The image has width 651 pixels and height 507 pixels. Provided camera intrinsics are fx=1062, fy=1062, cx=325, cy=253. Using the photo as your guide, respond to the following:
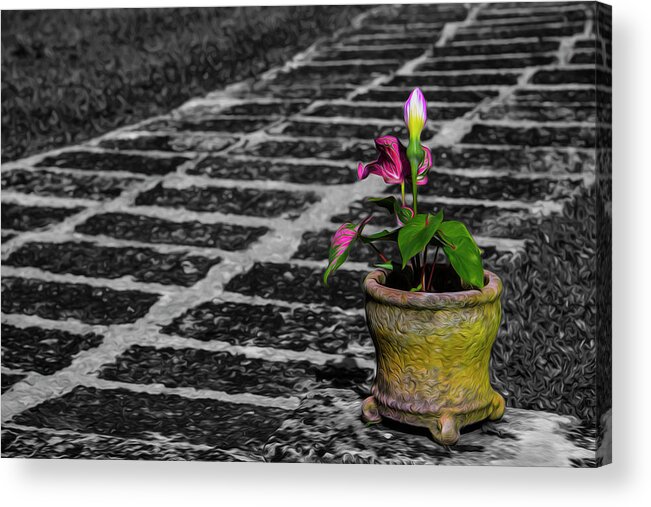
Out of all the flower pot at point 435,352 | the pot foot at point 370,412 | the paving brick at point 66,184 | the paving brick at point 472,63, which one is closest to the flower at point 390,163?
the flower pot at point 435,352

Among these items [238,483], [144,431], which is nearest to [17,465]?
[144,431]

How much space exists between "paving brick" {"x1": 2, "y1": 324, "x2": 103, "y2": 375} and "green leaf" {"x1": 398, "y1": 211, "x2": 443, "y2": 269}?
45.4 inches

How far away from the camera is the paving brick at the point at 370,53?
3488mm

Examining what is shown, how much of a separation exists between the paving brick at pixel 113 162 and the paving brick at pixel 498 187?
0.93m

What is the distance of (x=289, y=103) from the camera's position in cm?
377

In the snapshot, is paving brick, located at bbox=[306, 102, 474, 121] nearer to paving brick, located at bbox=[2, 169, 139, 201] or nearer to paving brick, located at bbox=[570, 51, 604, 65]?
paving brick, located at bbox=[570, 51, 604, 65]

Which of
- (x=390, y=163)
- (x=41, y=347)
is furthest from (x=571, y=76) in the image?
(x=41, y=347)

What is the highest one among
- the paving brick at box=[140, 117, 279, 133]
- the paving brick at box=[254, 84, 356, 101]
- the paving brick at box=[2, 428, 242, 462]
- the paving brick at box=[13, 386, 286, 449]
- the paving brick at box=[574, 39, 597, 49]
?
the paving brick at box=[574, 39, 597, 49]

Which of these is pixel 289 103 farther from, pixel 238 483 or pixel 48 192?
pixel 238 483

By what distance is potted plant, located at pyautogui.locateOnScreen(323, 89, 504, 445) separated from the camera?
2.55 meters

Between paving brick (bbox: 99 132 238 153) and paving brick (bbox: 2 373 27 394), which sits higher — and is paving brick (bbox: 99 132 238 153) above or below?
above

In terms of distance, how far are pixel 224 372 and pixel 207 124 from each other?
3.67 ft

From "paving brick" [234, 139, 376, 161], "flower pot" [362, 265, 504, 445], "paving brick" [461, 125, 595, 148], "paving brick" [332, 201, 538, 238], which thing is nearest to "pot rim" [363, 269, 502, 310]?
"flower pot" [362, 265, 504, 445]

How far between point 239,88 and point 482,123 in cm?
90
